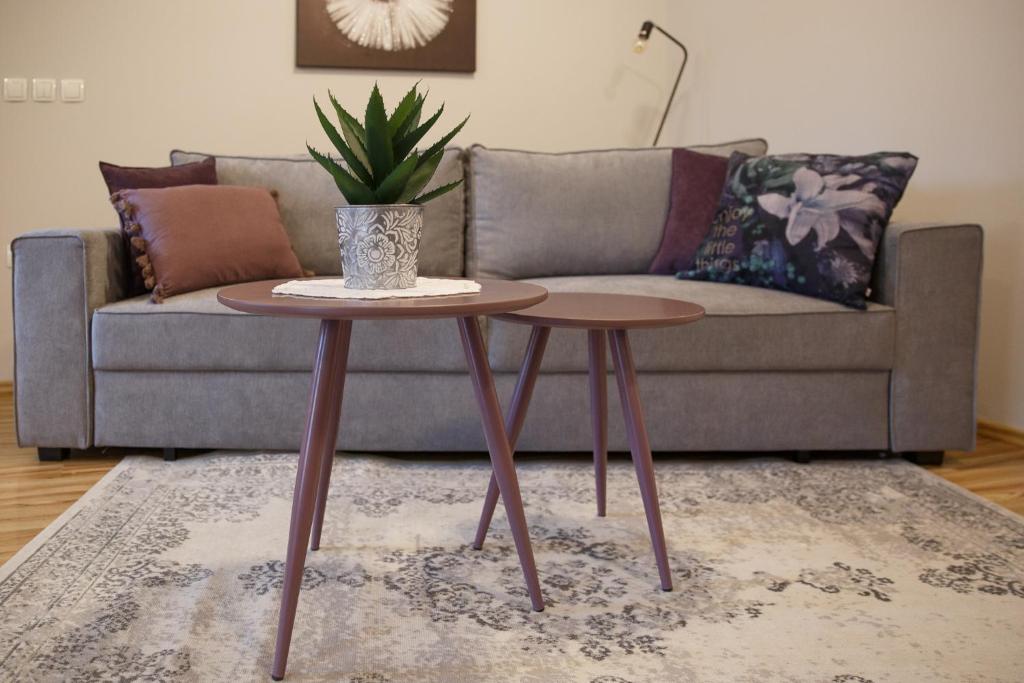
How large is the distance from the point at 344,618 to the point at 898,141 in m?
2.43

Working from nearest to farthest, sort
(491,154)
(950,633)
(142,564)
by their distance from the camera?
(950,633) < (142,564) < (491,154)

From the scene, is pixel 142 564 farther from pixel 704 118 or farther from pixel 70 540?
pixel 704 118

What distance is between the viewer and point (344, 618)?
151 centimetres

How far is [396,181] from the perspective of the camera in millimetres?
1484

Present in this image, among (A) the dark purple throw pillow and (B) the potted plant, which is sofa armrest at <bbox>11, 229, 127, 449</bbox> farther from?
(B) the potted plant

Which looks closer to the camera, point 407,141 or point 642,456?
point 407,141

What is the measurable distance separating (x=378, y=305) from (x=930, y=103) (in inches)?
90.9

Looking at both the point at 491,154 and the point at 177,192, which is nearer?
the point at 177,192

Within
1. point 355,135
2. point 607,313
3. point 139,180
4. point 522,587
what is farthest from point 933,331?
point 139,180

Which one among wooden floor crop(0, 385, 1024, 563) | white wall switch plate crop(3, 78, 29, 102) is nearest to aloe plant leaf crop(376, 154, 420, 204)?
wooden floor crop(0, 385, 1024, 563)

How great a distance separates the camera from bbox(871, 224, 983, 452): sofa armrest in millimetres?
2420

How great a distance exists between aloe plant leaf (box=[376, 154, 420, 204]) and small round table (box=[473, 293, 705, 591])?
30 cm

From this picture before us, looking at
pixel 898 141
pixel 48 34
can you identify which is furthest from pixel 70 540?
pixel 898 141

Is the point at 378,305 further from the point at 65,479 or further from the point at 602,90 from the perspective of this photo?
the point at 602,90
